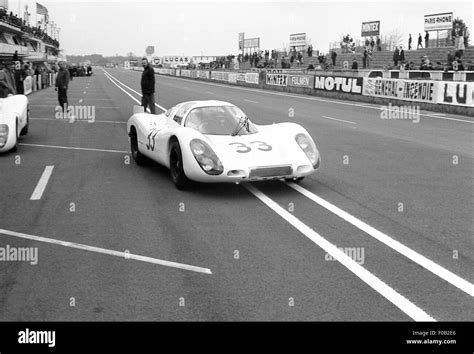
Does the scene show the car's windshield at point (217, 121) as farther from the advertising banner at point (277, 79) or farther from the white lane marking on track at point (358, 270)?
the advertising banner at point (277, 79)

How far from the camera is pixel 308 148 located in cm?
840

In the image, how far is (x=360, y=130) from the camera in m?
15.9

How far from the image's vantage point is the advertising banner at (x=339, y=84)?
29.2 metres

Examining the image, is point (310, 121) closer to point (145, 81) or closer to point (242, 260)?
point (145, 81)

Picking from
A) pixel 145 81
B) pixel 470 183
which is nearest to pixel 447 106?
pixel 145 81

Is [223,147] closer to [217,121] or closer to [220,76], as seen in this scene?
[217,121]

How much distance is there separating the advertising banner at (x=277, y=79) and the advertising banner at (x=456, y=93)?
17651mm

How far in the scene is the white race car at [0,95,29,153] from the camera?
37.6ft

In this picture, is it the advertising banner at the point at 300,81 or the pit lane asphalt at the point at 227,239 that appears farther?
the advertising banner at the point at 300,81

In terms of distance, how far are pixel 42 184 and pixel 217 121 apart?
9.44 ft

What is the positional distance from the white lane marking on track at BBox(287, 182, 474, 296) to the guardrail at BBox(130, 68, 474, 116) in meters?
15.9

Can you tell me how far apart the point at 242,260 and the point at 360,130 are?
37.2ft

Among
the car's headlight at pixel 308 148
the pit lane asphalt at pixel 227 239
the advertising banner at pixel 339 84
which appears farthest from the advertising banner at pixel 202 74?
the car's headlight at pixel 308 148

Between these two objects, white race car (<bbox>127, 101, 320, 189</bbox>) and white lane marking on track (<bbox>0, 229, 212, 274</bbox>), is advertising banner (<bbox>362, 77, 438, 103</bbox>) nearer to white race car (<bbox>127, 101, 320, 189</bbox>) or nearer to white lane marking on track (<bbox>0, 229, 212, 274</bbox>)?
white race car (<bbox>127, 101, 320, 189</bbox>)
